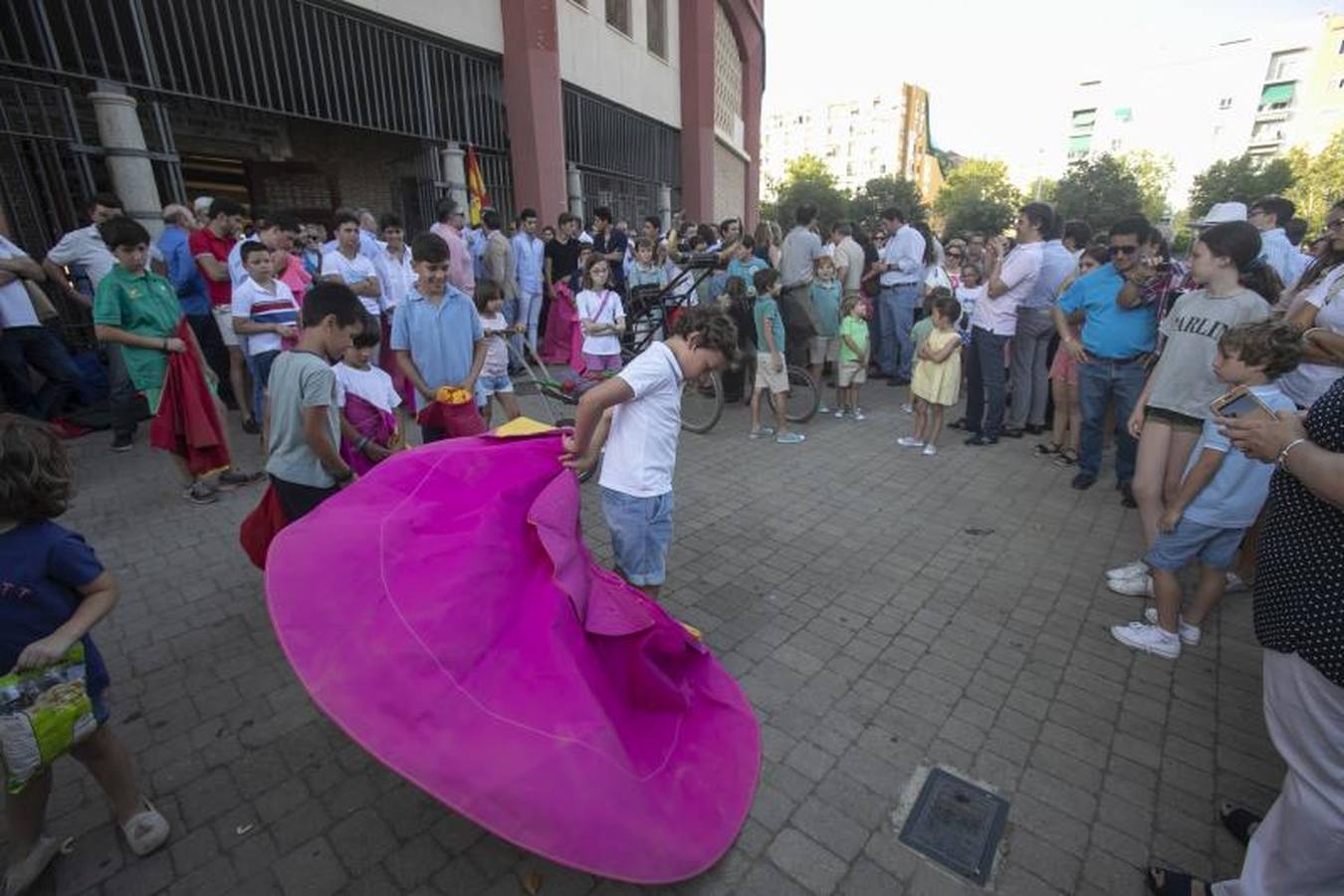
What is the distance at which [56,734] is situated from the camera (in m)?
1.86

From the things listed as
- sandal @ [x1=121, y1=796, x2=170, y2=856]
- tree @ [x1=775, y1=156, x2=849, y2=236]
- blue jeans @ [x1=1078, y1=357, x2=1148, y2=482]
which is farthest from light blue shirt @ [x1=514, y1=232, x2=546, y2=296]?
tree @ [x1=775, y1=156, x2=849, y2=236]

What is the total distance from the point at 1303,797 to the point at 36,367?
30.9 ft

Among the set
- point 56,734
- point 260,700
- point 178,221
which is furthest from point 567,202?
point 56,734

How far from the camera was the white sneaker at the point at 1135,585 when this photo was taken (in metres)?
4.05

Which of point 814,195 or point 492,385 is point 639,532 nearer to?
point 492,385

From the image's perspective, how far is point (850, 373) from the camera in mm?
7680

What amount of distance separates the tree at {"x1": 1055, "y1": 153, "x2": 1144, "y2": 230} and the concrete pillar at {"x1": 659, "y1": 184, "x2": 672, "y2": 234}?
33294 millimetres

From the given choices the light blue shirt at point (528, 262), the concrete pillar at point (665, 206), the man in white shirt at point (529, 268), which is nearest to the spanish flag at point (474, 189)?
the man in white shirt at point (529, 268)

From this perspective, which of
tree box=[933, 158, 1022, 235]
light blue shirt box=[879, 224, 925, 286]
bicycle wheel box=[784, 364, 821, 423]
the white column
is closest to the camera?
bicycle wheel box=[784, 364, 821, 423]

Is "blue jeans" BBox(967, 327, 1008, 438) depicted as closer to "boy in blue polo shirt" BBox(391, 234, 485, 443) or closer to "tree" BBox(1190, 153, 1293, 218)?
"boy in blue polo shirt" BBox(391, 234, 485, 443)

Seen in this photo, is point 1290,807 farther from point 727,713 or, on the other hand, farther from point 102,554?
point 102,554

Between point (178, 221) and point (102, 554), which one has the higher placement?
point (178, 221)

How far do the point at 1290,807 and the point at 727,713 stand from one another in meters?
1.75

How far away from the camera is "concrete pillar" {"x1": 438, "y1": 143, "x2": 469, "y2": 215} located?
11.0 m
